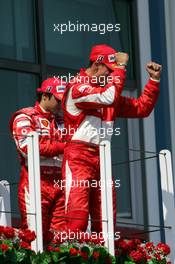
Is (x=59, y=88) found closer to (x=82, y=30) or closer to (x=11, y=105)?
(x=11, y=105)

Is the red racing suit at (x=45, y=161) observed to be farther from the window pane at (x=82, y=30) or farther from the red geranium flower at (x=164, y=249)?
the window pane at (x=82, y=30)

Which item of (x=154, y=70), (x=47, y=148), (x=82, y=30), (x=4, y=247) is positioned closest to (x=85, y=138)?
(x=47, y=148)

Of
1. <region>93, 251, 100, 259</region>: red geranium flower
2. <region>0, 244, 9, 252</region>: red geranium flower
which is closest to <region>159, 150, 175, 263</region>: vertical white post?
<region>93, 251, 100, 259</region>: red geranium flower

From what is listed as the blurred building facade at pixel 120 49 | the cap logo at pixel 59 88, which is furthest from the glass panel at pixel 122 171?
the cap logo at pixel 59 88

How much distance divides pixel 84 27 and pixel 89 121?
12.4 ft

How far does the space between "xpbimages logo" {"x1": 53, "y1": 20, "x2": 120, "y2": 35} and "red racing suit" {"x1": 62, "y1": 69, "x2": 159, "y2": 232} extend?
3146 millimetres

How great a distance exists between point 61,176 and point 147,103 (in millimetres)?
876

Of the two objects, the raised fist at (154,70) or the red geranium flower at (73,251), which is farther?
the raised fist at (154,70)

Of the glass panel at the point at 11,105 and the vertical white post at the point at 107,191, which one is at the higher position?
the glass panel at the point at 11,105

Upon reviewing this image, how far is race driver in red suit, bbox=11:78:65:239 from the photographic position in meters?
11.4

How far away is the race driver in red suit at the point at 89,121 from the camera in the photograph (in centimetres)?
1102

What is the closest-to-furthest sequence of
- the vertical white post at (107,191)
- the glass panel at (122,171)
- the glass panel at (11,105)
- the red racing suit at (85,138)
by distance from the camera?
the vertical white post at (107,191) < the red racing suit at (85,138) < the glass panel at (11,105) < the glass panel at (122,171)

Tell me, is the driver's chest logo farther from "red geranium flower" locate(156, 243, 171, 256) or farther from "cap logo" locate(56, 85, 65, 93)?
"red geranium flower" locate(156, 243, 171, 256)

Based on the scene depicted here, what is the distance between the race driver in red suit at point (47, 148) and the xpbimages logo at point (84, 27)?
2805 millimetres
